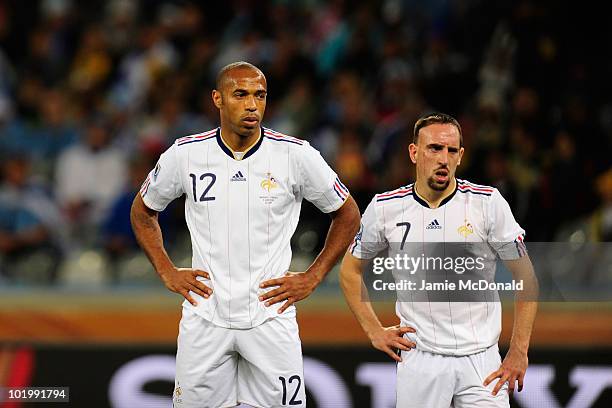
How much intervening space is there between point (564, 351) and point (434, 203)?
2174 millimetres

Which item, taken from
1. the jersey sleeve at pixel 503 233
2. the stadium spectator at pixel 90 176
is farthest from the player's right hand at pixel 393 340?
the stadium spectator at pixel 90 176

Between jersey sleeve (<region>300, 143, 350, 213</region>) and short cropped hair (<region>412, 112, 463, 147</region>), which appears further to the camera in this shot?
jersey sleeve (<region>300, 143, 350, 213</region>)

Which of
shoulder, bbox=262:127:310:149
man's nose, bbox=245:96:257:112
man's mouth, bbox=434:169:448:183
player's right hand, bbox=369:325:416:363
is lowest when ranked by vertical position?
player's right hand, bbox=369:325:416:363

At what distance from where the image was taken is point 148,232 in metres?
6.04

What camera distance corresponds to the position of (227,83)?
18.9 feet

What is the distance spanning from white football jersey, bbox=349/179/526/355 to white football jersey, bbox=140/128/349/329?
1.07 feet

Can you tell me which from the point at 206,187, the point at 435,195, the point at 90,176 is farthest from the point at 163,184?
the point at 90,176

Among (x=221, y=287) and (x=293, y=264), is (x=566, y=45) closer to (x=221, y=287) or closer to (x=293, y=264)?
(x=293, y=264)

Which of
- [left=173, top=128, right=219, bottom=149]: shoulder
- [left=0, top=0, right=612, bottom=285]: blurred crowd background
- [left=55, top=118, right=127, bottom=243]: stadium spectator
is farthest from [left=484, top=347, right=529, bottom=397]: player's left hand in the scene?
[left=55, top=118, right=127, bottom=243]: stadium spectator

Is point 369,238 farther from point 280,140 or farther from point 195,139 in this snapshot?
point 195,139

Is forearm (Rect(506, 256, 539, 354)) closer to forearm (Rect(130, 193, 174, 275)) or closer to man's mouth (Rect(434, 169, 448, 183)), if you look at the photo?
man's mouth (Rect(434, 169, 448, 183))

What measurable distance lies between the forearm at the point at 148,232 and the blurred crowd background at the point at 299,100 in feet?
5.70

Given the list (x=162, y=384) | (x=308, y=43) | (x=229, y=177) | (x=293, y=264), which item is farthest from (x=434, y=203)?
(x=308, y=43)

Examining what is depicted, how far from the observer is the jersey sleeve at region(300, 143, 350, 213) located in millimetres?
5875
